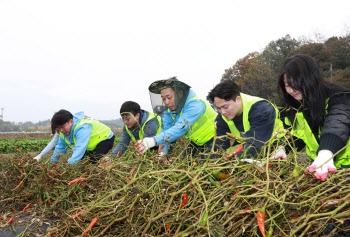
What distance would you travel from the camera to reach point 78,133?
369 centimetres

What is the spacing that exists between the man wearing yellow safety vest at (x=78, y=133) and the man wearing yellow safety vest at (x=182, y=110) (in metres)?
0.93

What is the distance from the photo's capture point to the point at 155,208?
47.3 inches

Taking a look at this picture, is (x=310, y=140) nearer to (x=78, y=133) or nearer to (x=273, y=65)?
(x=78, y=133)

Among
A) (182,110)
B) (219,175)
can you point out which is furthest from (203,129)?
(219,175)

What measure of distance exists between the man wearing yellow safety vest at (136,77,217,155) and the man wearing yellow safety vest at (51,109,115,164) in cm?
93

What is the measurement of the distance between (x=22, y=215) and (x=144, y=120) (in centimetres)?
199

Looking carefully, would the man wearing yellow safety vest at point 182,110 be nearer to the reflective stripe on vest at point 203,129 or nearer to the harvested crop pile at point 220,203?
the reflective stripe on vest at point 203,129

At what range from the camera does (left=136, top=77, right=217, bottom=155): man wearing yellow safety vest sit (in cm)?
300

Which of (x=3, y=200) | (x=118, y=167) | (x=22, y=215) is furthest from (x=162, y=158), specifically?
(x=3, y=200)

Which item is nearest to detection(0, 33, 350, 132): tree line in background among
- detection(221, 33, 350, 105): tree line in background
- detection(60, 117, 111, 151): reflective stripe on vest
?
detection(221, 33, 350, 105): tree line in background

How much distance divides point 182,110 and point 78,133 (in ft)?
4.72

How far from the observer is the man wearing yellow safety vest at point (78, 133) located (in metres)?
3.54

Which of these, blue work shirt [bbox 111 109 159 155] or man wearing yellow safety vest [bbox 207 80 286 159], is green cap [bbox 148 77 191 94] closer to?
blue work shirt [bbox 111 109 159 155]

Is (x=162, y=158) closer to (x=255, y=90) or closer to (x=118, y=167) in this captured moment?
(x=118, y=167)
